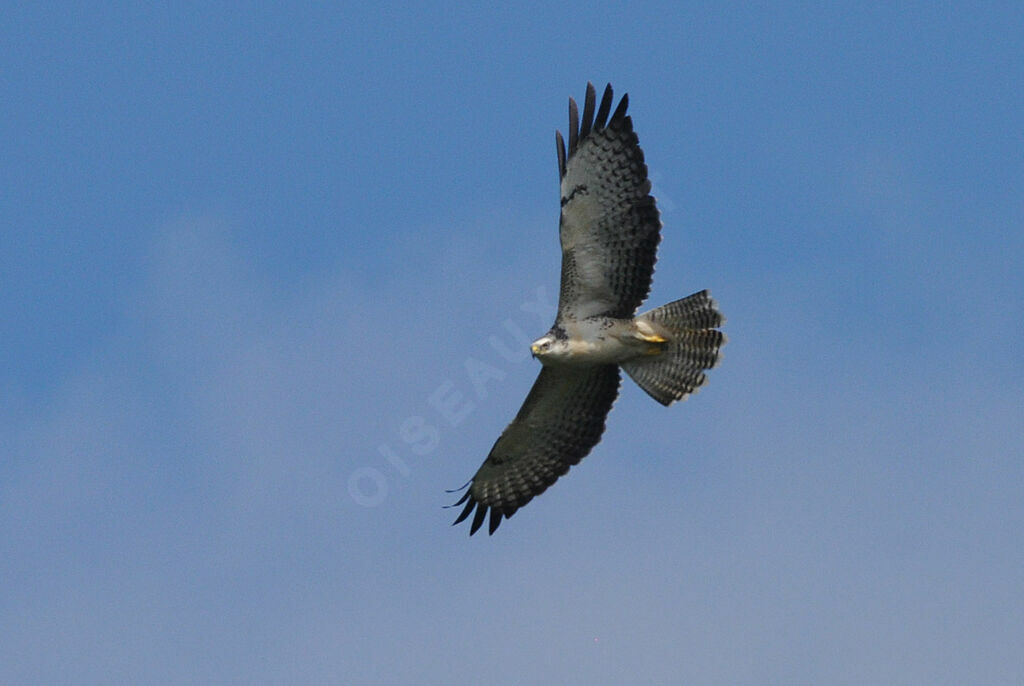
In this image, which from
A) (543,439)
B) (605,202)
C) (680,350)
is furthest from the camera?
(543,439)

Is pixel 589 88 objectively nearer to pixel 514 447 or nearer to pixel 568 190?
pixel 568 190

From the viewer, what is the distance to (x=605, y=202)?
14250mm

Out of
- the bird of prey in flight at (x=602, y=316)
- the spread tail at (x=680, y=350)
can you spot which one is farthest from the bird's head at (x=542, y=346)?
the spread tail at (x=680, y=350)

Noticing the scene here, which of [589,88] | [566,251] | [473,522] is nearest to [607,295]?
[566,251]

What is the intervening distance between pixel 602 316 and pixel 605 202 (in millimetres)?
1072

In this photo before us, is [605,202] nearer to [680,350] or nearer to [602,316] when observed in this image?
[602,316]

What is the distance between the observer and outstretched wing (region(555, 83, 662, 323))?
14219 mm

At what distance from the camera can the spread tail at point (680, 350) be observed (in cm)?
1484

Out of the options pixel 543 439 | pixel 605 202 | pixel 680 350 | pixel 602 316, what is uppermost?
pixel 605 202

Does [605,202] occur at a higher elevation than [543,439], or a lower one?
higher

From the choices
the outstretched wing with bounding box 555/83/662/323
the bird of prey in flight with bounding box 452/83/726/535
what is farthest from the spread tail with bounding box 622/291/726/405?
the outstretched wing with bounding box 555/83/662/323

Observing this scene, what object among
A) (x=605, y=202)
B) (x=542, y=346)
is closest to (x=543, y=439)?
(x=542, y=346)

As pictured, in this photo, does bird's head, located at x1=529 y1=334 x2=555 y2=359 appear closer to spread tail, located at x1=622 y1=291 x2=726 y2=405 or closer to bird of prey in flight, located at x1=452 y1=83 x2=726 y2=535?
bird of prey in flight, located at x1=452 y1=83 x2=726 y2=535

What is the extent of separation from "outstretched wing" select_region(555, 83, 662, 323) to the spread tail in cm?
50
